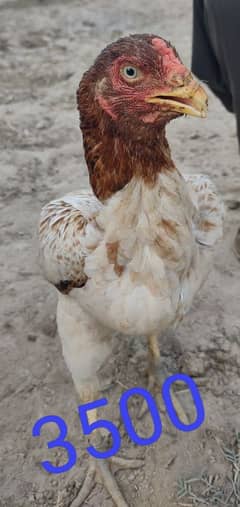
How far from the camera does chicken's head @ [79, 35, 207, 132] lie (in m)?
1.47

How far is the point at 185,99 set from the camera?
1469mm

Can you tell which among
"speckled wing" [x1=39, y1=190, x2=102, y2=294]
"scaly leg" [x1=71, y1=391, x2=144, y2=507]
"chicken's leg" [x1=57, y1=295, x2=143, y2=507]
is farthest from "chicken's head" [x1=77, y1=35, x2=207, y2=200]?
"scaly leg" [x1=71, y1=391, x2=144, y2=507]

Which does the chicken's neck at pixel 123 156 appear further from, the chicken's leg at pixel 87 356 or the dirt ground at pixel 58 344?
the dirt ground at pixel 58 344

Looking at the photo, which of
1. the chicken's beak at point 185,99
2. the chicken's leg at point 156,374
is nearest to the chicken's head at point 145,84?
the chicken's beak at point 185,99

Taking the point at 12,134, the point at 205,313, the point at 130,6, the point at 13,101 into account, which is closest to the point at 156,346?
the point at 205,313

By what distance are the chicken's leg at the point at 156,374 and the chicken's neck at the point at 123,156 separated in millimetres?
1067

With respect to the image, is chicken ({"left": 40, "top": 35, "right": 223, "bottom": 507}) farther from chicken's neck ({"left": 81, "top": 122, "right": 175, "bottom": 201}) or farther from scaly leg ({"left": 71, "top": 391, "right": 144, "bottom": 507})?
scaly leg ({"left": 71, "top": 391, "right": 144, "bottom": 507})

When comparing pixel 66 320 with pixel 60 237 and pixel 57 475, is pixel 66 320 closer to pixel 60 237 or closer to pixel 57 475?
pixel 60 237

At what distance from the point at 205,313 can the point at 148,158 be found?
60.8 inches

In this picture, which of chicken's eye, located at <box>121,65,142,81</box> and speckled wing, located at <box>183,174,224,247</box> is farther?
speckled wing, located at <box>183,174,224,247</box>

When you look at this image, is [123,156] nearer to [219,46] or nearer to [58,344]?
[219,46]

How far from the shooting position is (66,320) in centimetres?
211

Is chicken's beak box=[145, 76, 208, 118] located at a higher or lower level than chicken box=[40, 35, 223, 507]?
higher

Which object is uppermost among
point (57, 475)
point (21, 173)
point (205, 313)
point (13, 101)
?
point (13, 101)
